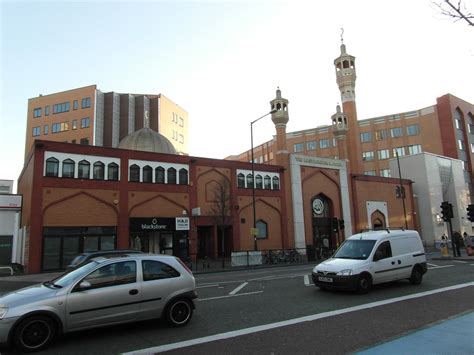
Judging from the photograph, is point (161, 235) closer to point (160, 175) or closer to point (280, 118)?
point (160, 175)

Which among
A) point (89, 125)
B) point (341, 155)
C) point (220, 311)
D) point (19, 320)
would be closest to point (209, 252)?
point (341, 155)

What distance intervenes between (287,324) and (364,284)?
424cm

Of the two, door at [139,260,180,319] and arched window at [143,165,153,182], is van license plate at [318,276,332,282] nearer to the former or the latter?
door at [139,260,180,319]

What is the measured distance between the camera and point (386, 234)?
12.5 metres

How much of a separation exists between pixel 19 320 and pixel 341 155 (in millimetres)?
42957

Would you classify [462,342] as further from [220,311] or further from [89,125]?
[89,125]

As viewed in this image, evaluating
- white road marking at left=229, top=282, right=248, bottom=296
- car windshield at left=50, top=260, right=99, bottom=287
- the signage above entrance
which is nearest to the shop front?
the signage above entrance

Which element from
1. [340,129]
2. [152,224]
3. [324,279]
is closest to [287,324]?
[324,279]

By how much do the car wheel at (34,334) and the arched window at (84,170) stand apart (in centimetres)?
2193

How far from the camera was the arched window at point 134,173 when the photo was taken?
29.0 m

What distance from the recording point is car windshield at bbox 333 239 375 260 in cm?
1175

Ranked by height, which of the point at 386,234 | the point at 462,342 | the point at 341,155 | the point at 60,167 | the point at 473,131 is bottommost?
the point at 462,342

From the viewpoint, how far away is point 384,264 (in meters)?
11.8

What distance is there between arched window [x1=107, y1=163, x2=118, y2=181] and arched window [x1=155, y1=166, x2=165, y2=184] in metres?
3.16
